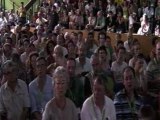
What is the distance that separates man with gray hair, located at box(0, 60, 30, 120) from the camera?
22.1 ft

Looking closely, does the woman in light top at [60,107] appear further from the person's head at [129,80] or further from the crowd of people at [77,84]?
the person's head at [129,80]

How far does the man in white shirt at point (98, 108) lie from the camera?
607cm

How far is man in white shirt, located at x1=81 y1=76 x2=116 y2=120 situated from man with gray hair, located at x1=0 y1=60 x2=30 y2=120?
1.15 m

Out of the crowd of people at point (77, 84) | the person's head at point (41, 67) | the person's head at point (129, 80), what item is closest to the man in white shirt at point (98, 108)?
the crowd of people at point (77, 84)

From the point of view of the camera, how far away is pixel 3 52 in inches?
438

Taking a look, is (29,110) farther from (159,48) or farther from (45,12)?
(45,12)

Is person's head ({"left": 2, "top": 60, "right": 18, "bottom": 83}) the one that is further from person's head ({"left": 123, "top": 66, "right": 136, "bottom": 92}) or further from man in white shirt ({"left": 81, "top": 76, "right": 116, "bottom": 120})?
person's head ({"left": 123, "top": 66, "right": 136, "bottom": 92})

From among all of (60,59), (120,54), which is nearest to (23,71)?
(60,59)

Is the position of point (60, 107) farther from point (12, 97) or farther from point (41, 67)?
point (41, 67)

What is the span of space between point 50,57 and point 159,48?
2.21 metres

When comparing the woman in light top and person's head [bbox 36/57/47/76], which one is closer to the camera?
the woman in light top

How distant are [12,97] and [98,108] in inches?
53.4

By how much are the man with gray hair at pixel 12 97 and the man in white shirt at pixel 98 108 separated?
1.15 meters

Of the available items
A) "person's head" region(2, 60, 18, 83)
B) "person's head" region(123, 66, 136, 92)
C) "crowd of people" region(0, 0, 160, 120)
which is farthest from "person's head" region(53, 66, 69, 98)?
"person's head" region(123, 66, 136, 92)
